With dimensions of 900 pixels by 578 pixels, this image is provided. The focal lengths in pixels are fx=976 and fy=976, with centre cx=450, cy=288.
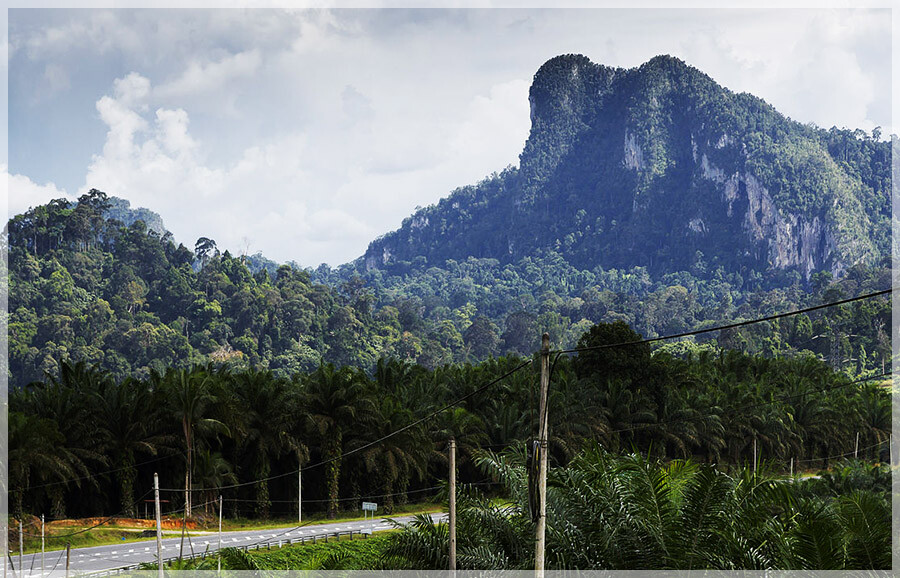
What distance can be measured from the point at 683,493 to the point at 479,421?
31.6 m

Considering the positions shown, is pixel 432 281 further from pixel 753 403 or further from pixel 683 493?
pixel 683 493

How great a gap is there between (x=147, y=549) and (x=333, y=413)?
392 inches

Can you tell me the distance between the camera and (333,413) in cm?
3719

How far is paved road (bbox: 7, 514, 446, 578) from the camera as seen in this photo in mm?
25453

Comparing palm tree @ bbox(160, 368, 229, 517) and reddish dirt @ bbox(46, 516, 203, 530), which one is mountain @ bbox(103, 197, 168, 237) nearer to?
palm tree @ bbox(160, 368, 229, 517)

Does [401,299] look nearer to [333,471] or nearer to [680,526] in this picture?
[333,471]

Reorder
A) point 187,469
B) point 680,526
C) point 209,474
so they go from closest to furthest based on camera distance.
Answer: point 680,526
point 187,469
point 209,474

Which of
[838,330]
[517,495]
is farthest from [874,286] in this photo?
[517,495]

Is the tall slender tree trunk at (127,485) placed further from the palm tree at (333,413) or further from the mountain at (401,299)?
the mountain at (401,299)

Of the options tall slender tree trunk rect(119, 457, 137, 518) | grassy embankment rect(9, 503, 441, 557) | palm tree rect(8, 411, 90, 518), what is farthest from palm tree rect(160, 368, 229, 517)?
palm tree rect(8, 411, 90, 518)

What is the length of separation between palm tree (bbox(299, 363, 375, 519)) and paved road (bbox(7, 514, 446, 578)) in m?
2.23

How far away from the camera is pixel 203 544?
96.6 feet

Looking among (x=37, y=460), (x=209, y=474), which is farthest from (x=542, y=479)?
(x=209, y=474)

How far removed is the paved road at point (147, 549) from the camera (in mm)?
25453
